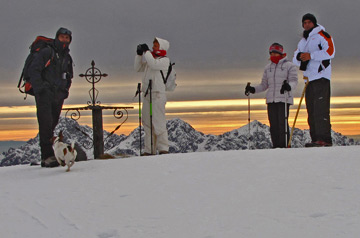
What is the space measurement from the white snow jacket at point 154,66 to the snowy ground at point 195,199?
2478 millimetres

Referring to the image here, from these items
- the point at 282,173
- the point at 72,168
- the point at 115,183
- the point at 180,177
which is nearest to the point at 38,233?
the point at 115,183

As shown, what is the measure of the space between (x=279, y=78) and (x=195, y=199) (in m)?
5.88

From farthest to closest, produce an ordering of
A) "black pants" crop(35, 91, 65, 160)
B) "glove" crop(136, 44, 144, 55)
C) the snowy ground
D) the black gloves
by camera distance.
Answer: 1. "glove" crop(136, 44, 144, 55)
2. the black gloves
3. "black pants" crop(35, 91, 65, 160)
4. the snowy ground

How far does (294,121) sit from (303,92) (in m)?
0.72

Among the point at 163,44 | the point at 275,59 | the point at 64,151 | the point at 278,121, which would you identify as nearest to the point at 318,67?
the point at 275,59

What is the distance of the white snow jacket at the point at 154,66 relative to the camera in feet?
34.2

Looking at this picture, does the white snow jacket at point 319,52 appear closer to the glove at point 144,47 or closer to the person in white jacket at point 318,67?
the person in white jacket at point 318,67

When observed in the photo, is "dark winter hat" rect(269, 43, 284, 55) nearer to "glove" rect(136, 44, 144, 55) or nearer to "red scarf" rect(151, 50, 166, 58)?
"red scarf" rect(151, 50, 166, 58)

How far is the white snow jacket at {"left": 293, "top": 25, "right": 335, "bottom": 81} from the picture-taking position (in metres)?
9.77

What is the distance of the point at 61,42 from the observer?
9125 mm

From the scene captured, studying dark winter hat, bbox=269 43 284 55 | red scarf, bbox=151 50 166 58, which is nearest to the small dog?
red scarf, bbox=151 50 166 58

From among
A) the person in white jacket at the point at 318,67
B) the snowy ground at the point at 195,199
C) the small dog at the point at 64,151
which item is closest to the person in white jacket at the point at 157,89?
the snowy ground at the point at 195,199

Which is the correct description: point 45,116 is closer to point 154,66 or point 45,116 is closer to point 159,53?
point 154,66

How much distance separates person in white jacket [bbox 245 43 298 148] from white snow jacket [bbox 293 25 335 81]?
91 cm
